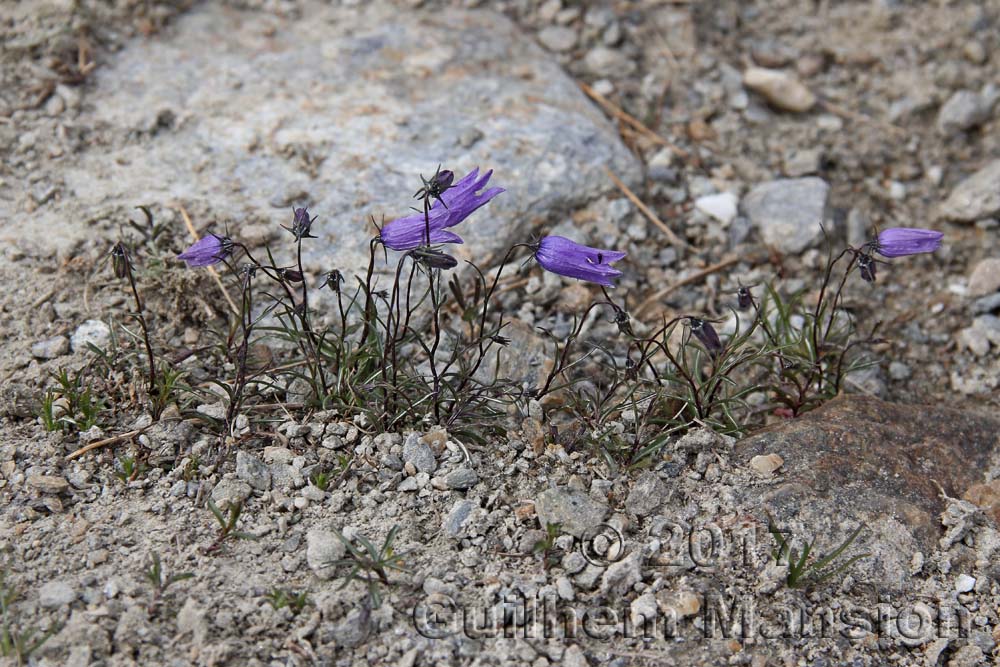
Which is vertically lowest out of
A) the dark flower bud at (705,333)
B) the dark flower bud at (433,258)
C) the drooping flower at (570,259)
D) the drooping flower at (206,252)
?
the dark flower bud at (705,333)

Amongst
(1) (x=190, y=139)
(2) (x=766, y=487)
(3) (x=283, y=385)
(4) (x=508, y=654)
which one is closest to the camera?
(4) (x=508, y=654)

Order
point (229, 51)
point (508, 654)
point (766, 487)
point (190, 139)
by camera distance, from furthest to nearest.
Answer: point (229, 51), point (190, 139), point (766, 487), point (508, 654)

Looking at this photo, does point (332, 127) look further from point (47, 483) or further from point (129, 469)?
point (47, 483)

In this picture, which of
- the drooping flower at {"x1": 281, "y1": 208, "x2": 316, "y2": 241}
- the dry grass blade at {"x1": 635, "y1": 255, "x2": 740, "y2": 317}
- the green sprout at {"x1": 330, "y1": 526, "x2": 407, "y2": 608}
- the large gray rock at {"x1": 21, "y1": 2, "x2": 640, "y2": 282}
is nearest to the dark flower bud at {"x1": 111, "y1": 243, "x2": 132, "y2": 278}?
the drooping flower at {"x1": 281, "y1": 208, "x2": 316, "y2": 241}

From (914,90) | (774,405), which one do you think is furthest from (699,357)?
(914,90)

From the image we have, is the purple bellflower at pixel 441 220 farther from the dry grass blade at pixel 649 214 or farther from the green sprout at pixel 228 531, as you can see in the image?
the dry grass blade at pixel 649 214

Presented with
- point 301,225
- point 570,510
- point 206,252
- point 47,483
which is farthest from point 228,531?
point 570,510

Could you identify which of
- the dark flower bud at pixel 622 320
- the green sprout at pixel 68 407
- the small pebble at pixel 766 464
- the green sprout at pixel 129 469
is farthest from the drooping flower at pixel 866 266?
the green sprout at pixel 68 407

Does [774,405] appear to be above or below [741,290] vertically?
below

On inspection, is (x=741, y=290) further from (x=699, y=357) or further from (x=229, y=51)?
(x=229, y=51)
